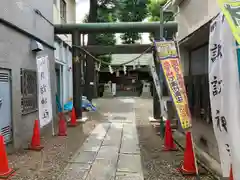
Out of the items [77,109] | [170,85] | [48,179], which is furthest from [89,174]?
[77,109]

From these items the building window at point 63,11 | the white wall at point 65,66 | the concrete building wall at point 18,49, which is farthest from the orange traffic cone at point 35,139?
the building window at point 63,11

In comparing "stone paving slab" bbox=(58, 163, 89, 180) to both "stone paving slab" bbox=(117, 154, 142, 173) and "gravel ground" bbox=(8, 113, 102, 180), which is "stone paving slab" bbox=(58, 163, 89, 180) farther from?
"stone paving slab" bbox=(117, 154, 142, 173)

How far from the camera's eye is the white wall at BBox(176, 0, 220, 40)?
5.08 metres

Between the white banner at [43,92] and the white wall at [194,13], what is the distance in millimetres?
4397

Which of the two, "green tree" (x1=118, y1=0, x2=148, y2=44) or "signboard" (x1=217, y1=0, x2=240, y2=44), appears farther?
"green tree" (x1=118, y1=0, x2=148, y2=44)

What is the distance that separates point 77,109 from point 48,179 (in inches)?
263

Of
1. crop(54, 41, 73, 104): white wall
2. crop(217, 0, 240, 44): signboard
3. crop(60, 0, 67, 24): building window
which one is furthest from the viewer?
crop(60, 0, 67, 24): building window

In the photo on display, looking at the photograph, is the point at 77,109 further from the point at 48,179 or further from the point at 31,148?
the point at 48,179

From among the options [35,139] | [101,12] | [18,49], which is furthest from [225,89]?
[101,12]

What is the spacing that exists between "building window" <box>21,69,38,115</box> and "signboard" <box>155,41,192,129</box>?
4.31m

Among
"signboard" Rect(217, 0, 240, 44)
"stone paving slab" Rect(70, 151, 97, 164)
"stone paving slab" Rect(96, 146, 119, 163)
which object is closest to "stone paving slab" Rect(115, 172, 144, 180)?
"stone paving slab" Rect(96, 146, 119, 163)

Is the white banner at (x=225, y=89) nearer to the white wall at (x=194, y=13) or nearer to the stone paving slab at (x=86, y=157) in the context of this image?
the white wall at (x=194, y=13)

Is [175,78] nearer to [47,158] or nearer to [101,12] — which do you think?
[47,158]

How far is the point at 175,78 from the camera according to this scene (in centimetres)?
499
